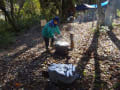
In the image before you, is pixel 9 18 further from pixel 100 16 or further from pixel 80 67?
pixel 80 67

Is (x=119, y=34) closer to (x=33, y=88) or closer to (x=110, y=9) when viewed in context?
(x=110, y=9)

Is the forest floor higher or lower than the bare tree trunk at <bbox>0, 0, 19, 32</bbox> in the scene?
lower

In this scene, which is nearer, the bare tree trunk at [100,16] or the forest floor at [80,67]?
the forest floor at [80,67]

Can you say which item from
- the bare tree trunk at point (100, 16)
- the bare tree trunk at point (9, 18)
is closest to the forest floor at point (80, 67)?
the bare tree trunk at point (100, 16)

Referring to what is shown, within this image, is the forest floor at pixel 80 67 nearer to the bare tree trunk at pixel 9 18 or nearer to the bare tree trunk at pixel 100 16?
the bare tree trunk at pixel 100 16

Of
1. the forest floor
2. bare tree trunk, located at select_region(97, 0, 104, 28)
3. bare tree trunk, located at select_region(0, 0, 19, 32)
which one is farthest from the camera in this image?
bare tree trunk, located at select_region(0, 0, 19, 32)

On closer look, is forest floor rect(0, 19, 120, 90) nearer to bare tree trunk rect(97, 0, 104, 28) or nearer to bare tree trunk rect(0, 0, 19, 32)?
bare tree trunk rect(97, 0, 104, 28)

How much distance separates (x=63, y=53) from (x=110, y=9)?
4865 mm

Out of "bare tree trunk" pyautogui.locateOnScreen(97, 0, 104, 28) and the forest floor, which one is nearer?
the forest floor

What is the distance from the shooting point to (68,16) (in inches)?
506

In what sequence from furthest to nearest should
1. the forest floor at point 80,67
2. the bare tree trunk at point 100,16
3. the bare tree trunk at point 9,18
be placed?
1. the bare tree trunk at point 9,18
2. the bare tree trunk at point 100,16
3. the forest floor at point 80,67

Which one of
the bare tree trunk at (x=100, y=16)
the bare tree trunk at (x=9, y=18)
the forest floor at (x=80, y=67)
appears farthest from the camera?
the bare tree trunk at (x=9, y=18)

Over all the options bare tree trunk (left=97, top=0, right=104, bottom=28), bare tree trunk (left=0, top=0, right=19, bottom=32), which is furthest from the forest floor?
bare tree trunk (left=0, top=0, right=19, bottom=32)

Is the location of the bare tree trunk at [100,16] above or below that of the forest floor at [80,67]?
above
